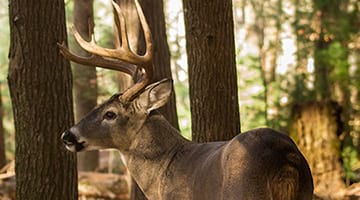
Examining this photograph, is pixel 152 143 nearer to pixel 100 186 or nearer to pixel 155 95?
pixel 155 95

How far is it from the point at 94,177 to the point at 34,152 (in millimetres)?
6627

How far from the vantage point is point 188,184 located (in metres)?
6.59

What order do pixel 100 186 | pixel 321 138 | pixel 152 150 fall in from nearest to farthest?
pixel 152 150 < pixel 321 138 < pixel 100 186

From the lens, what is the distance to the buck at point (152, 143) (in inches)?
230

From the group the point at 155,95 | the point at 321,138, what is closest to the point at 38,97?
the point at 155,95

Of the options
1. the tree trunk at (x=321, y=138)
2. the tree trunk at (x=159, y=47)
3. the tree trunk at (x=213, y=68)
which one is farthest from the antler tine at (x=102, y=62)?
the tree trunk at (x=321, y=138)

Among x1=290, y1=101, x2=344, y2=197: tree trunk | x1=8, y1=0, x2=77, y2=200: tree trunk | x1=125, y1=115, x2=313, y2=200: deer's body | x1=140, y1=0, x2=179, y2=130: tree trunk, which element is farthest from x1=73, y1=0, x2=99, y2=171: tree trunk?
x1=125, y1=115, x2=313, y2=200: deer's body

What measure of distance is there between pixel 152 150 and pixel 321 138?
6.63 meters

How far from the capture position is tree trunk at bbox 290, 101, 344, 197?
13.2 m

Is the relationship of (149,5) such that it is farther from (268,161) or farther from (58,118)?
(268,161)

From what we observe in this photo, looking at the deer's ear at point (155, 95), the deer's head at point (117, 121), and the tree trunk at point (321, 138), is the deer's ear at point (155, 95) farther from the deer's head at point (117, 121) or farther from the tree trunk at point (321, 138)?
the tree trunk at point (321, 138)

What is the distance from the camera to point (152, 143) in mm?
7258

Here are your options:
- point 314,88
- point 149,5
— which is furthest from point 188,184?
point 314,88

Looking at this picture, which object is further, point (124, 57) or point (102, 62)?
point (102, 62)
